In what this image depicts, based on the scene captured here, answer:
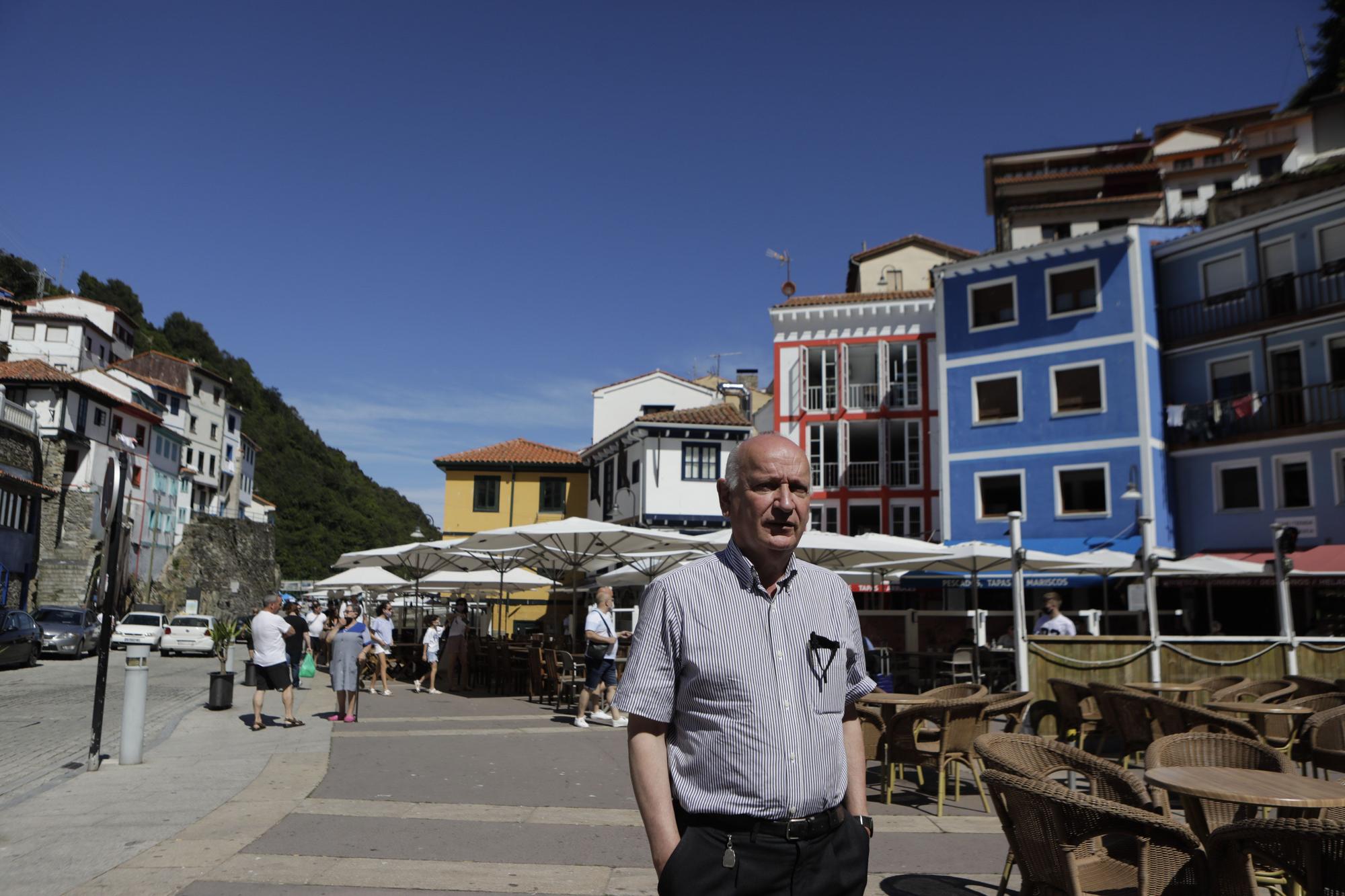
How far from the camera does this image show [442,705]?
1738cm

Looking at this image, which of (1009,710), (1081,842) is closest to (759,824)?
(1081,842)

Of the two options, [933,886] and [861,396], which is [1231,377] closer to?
[861,396]

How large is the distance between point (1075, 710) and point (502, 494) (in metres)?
41.0

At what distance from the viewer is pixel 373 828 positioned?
7043mm

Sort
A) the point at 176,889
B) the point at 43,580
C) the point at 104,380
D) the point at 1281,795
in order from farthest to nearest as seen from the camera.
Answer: the point at 104,380, the point at 43,580, the point at 176,889, the point at 1281,795

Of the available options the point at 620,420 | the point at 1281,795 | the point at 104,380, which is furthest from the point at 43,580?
the point at 1281,795

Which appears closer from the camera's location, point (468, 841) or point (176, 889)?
point (176, 889)

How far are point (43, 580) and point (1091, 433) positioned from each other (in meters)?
44.0

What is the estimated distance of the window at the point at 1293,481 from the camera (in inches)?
965

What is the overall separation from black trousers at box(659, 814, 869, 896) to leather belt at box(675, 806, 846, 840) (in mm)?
11

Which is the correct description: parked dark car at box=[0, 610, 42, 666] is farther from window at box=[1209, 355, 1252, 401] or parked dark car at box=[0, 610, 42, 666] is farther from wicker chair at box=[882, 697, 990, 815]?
window at box=[1209, 355, 1252, 401]

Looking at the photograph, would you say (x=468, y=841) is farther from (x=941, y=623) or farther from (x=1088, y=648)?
(x=941, y=623)

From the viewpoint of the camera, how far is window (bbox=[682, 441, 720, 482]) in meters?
38.8

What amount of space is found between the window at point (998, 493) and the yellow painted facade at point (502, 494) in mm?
23074
